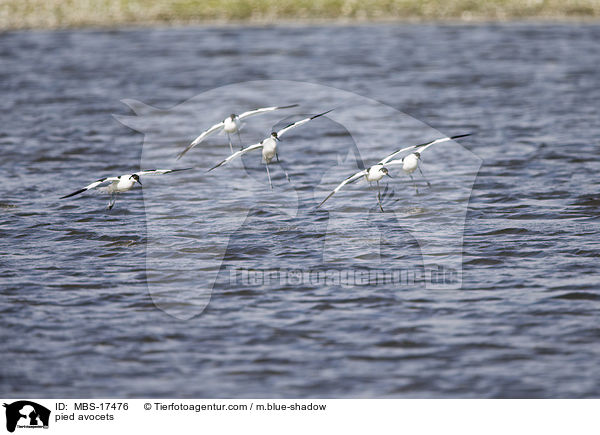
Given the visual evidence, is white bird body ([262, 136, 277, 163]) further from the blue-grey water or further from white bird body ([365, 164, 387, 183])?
white bird body ([365, 164, 387, 183])

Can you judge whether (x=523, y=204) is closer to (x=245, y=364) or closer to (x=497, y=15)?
(x=245, y=364)

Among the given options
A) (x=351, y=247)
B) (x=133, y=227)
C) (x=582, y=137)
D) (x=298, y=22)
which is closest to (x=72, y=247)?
(x=133, y=227)

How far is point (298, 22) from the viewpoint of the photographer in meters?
39.9

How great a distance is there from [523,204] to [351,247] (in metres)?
3.99

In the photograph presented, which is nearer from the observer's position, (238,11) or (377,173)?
(377,173)

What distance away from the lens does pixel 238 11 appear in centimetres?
3966
